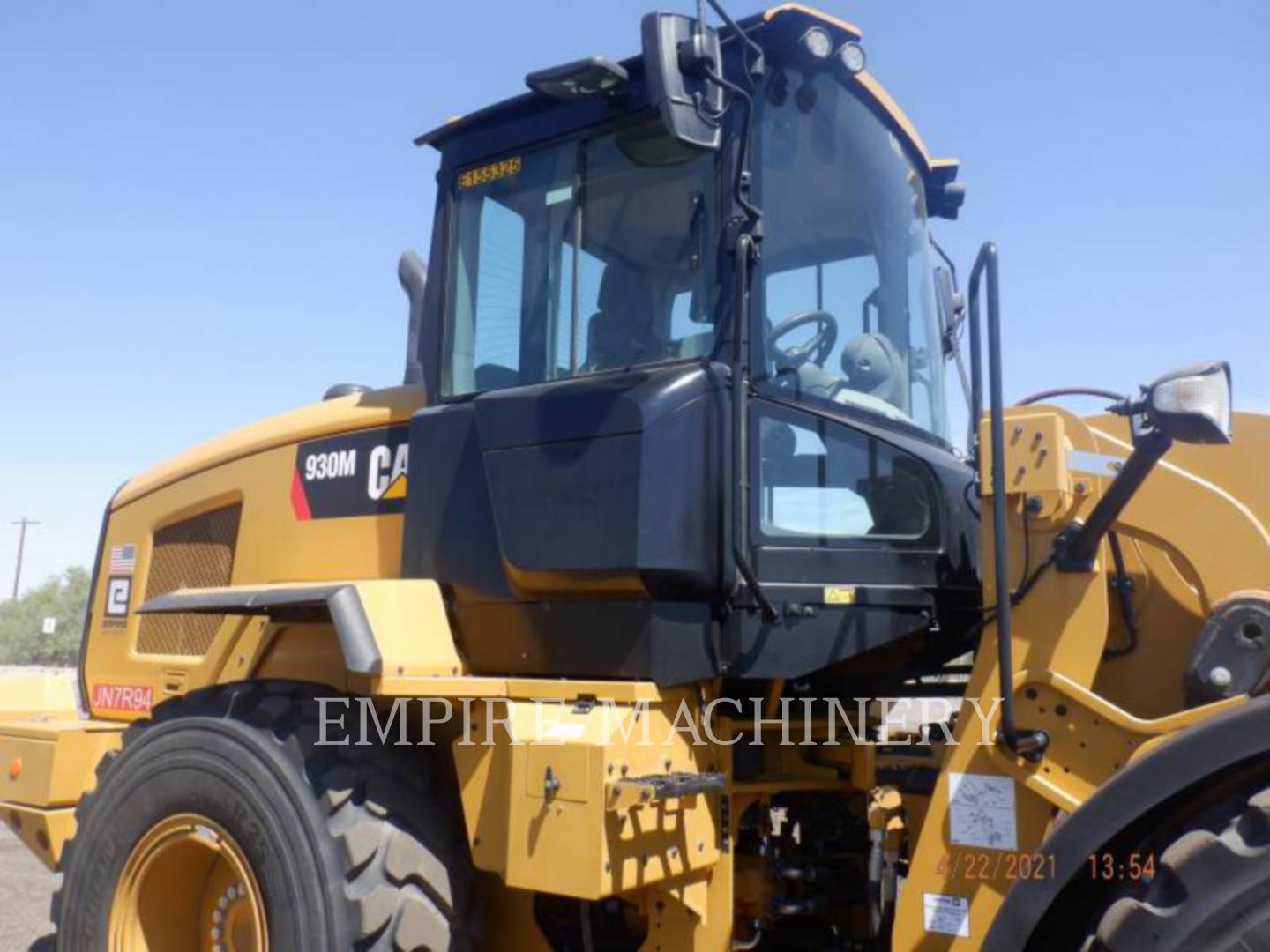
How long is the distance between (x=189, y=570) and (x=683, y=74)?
3.02 metres

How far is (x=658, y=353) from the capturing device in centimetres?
330

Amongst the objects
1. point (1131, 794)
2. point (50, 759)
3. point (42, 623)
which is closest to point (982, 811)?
point (1131, 794)

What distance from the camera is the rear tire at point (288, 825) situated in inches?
123

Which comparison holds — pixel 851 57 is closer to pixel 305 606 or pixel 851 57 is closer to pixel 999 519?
pixel 999 519

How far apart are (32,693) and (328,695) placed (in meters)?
2.68

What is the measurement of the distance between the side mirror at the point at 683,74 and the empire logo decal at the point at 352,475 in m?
1.44

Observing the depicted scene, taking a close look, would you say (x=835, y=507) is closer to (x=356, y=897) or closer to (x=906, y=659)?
(x=906, y=659)

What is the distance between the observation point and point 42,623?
41094 mm

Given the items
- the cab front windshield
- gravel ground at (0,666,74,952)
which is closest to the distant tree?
gravel ground at (0,666,74,952)

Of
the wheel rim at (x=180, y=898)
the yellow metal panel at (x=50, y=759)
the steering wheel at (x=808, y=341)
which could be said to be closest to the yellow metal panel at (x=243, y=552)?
the yellow metal panel at (x=50, y=759)

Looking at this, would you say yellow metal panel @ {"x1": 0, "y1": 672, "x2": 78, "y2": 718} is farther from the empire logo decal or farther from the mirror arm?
the mirror arm

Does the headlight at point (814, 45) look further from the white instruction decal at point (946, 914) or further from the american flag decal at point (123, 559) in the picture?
the american flag decal at point (123, 559)

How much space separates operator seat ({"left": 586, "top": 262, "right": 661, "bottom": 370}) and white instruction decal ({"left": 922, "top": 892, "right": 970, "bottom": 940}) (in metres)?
1.62

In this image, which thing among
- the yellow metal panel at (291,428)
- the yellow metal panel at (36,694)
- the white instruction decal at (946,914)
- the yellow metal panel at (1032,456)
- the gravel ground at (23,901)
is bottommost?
the gravel ground at (23,901)
